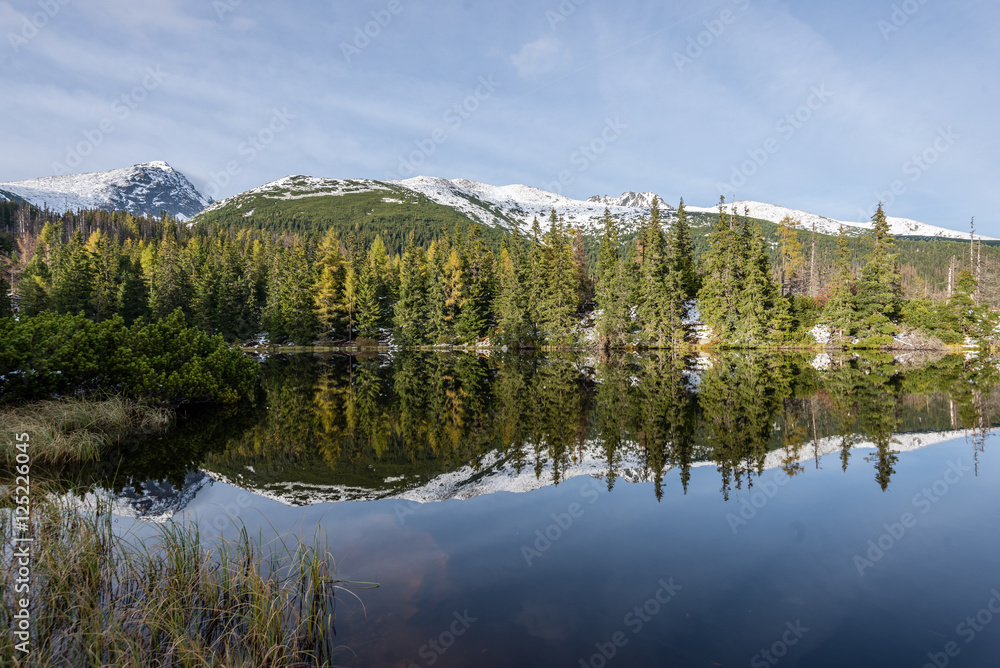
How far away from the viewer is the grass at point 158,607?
14.5ft

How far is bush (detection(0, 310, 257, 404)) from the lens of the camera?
12859 mm

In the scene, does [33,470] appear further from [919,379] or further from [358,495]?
[919,379]

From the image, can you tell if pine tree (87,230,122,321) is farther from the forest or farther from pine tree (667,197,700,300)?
pine tree (667,197,700,300)

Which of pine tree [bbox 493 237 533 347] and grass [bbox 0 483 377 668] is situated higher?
pine tree [bbox 493 237 533 347]

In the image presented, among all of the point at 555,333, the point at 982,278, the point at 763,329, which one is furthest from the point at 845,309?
the point at 555,333

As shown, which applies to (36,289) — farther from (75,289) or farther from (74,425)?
(74,425)

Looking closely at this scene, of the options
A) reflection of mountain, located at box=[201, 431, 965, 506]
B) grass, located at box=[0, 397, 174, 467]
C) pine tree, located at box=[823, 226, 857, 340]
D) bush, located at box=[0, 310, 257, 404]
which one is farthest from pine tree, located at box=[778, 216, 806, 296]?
grass, located at box=[0, 397, 174, 467]

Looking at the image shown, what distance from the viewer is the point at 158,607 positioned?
4.65 meters

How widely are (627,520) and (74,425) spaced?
1330 centimetres

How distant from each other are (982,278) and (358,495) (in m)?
83.4

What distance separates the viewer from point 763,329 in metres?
56.9

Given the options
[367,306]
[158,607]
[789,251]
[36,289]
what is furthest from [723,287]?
[36,289]

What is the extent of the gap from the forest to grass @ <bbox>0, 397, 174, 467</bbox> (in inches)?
1828

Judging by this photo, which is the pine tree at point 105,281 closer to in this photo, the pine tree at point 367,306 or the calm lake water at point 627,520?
the pine tree at point 367,306
